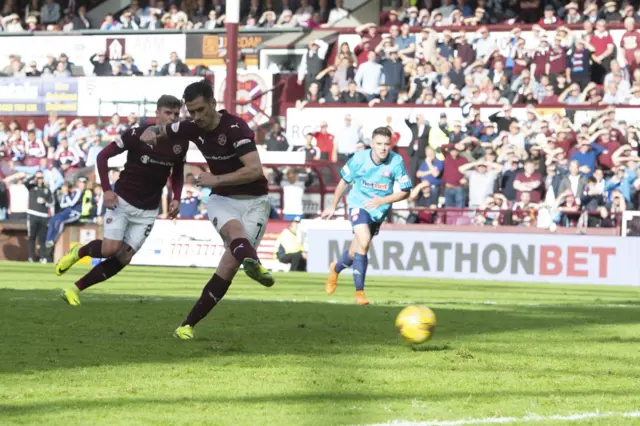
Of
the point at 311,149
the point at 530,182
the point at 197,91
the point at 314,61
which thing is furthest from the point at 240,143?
the point at 314,61

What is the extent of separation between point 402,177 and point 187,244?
44.1 ft

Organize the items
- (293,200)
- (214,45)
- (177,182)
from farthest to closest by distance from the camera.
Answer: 1. (214,45)
2. (293,200)
3. (177,182)

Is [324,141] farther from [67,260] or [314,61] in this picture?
[67,260]

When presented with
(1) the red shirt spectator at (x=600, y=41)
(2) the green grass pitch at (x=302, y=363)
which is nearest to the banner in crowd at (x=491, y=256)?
(1) the red shirt spectator at (x=600, y=41)

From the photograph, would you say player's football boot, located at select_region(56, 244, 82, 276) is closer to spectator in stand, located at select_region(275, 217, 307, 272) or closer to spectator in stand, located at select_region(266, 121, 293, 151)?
spectator in stand, located at select_region(275, 217, 307, 272)

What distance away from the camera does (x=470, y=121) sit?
27719 mm

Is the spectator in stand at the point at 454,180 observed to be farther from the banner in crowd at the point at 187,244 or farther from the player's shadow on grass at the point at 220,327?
the player's shadow on grass at the point at 220,327

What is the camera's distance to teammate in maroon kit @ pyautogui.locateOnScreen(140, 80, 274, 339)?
952cm

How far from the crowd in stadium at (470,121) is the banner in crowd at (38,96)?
0.66 meters

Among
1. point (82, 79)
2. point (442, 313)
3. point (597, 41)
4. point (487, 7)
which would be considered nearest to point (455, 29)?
point (487, 7)

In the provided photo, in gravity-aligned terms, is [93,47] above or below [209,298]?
above

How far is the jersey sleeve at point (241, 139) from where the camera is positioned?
31.9 feet

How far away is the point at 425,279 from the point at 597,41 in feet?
28.0

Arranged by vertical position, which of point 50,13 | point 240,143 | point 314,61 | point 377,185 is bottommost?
point 377,185
